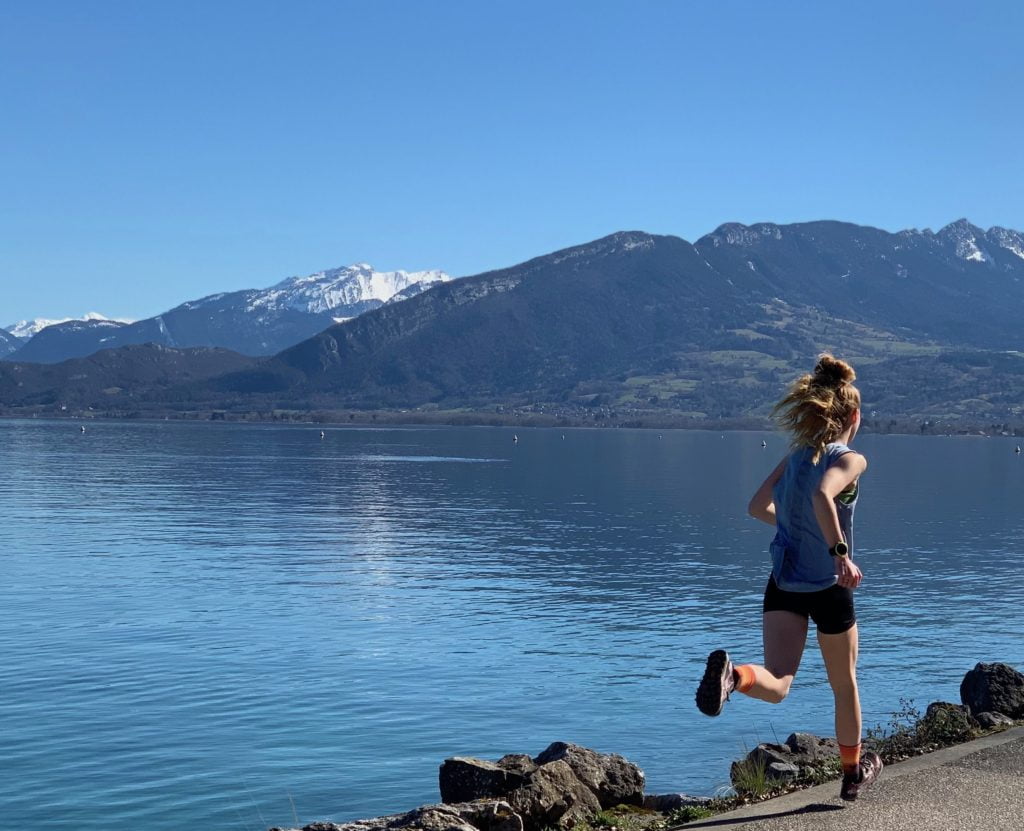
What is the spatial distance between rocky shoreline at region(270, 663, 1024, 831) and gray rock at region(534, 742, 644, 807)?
1 centimetres

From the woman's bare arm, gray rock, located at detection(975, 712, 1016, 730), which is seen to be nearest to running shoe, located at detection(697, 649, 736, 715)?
the woman's bare arm

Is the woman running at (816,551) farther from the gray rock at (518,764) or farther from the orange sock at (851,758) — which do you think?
the gray rock at (518,764)

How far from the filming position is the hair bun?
9266 millimetres

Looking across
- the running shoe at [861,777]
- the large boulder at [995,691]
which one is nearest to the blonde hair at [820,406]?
the running shoe at [861,777]

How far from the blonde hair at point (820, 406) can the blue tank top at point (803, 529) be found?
0.09 m

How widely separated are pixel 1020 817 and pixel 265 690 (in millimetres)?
20190

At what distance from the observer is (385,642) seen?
109 ft

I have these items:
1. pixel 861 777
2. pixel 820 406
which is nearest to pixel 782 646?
pixel 861 777

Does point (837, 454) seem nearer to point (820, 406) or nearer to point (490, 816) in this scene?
point (820, 406)

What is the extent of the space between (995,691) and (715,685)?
378 inches

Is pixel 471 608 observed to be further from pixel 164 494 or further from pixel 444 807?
pixel 164 494

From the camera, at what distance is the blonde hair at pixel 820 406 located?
9039mm

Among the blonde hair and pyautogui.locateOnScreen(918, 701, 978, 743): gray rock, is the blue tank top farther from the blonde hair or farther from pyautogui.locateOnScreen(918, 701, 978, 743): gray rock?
pyautogui.locateOnScreen(918, 701, 978, 743): gray rock

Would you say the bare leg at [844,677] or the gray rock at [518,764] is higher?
the bare leg at [844,677]
